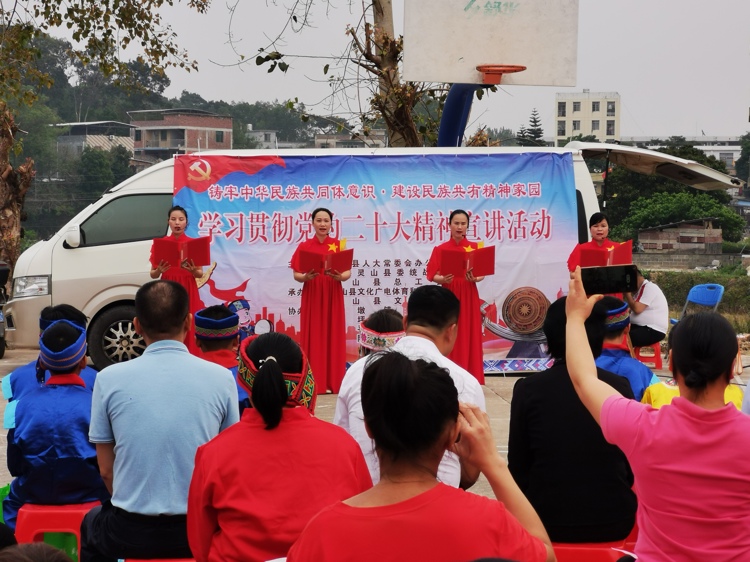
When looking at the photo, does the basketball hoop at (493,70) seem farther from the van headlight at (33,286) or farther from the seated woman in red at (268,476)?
the seated woman in red at (268,476)

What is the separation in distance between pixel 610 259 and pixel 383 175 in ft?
7.87

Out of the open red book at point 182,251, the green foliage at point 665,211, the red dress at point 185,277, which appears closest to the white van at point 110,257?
the red dress at point 185,277

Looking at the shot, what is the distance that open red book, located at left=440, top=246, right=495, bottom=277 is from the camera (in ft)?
28.3

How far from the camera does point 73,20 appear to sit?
13297 mm

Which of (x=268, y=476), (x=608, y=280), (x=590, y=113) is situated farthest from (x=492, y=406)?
(x=590, y=113)

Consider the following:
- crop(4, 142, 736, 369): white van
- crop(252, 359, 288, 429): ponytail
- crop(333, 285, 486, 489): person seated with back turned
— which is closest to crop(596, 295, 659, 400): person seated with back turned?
crop(333, 285, 486, 489): person seated with back turned

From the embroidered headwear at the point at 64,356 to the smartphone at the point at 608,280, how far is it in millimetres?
2138

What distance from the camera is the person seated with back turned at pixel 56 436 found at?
4.05 m

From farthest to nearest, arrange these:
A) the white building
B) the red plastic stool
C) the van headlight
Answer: the white building → the van headlight → the red plastic stool

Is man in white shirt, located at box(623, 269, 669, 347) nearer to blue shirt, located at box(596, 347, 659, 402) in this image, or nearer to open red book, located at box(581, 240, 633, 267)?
open red book, located at box(581, 240, 633, 267)

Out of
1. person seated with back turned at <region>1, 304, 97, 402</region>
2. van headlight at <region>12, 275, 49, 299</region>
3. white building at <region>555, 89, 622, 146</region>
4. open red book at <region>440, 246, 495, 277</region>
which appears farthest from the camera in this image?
white building at <region>555, 89, 622, 146</region>

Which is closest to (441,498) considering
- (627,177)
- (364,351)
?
(364,351)

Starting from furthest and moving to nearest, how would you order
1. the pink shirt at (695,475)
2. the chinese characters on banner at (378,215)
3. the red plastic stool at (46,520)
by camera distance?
the chinese characters on banner at (378,215) < the red plastic stool at (46,520) < the pink shirt at (695,475)

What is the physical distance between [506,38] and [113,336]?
15.9ft
